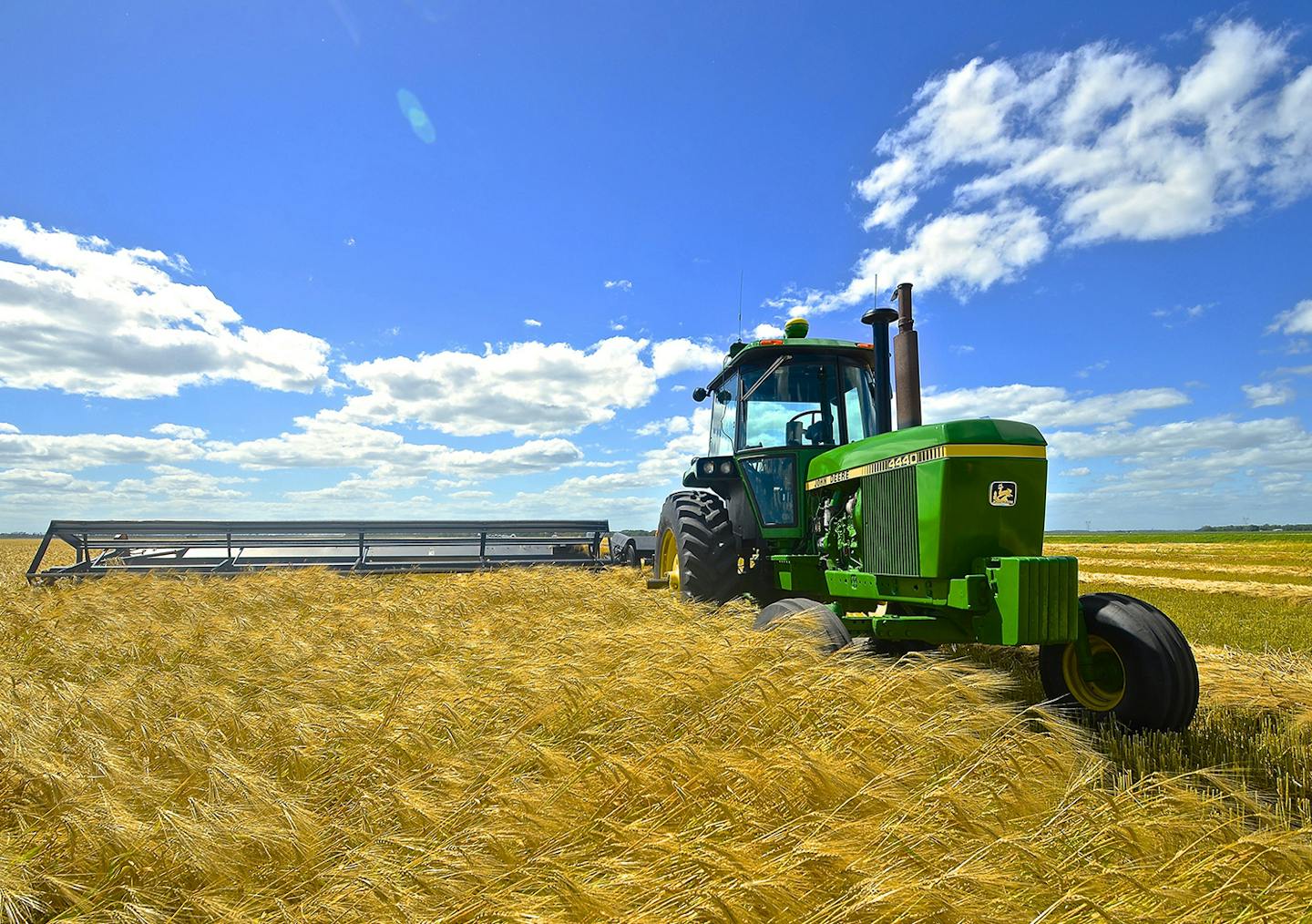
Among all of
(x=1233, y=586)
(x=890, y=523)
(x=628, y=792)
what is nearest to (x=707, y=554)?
(x=890, y=523)

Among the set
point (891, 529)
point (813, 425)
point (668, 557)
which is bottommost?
point (668, 557)

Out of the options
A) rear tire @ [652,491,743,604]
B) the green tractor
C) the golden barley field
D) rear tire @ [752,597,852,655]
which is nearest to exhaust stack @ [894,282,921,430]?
the green tractor

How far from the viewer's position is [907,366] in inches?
200

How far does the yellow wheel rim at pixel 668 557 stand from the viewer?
772 centimetres

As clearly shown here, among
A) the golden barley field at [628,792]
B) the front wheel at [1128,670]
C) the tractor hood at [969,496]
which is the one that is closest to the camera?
the golden barley field at [628,792]

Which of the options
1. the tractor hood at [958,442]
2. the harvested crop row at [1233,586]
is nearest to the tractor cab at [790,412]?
the tractor hood at [958,442]

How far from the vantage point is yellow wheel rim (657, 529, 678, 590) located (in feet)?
25.3

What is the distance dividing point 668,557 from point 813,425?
2.41 m

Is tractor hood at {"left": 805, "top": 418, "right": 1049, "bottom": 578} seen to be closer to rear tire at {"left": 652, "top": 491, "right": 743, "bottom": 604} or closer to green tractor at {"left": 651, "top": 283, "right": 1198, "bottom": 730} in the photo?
green tractor at {"left": 651, "top": 283, "right": 1198, "bottom": 730}

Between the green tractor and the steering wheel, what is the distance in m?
0.01

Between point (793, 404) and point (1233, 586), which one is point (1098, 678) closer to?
point (793, 404)

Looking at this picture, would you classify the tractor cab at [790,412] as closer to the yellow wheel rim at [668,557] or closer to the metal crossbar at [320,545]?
the yellow wheel rim at [668,557]

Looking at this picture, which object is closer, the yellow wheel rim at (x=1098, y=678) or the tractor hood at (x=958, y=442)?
the yellow wheel rim at (x=1098, y=678)

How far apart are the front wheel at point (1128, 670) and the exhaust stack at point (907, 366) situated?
159 centimetres
